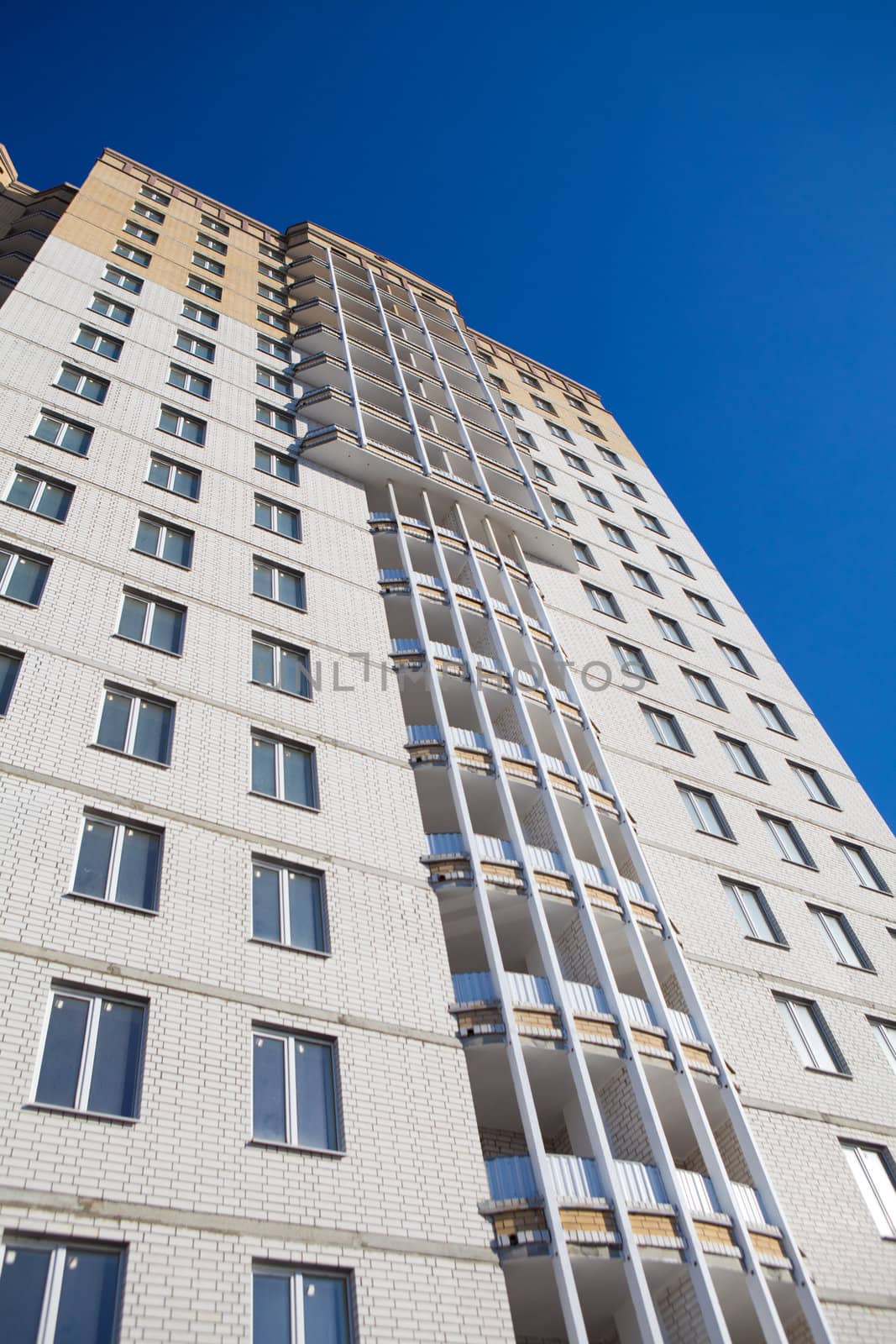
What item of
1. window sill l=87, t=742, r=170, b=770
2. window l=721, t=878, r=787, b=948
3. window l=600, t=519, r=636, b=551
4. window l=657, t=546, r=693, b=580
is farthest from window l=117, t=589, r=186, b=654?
window l=657, t=546, r=693, b=580

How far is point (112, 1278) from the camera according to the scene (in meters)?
9.69

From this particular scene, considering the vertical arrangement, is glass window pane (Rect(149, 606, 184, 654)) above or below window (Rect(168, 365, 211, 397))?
below

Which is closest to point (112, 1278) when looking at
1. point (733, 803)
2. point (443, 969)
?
point (443, 969)

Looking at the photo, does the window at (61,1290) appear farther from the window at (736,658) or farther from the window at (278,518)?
the window at (736,658)

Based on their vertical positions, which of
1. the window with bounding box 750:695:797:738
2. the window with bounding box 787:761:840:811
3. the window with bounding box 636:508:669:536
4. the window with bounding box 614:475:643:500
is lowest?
the window with bounding box 787:761:840:811

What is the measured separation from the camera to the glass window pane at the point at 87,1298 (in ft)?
30.0

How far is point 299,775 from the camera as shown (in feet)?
55.6

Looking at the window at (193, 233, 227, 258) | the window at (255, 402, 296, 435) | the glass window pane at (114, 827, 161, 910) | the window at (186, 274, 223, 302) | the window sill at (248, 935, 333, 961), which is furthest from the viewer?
the window at (193, 233, 227, 258)

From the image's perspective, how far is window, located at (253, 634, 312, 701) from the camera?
18.6 meters

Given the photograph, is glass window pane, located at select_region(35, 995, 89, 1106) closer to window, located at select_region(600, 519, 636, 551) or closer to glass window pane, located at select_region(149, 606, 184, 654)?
glass window pane, located at select_region(149, 606, 184, 654)

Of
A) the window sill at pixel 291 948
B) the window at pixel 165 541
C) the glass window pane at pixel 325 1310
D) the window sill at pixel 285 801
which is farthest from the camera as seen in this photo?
the window at pixel 165 541

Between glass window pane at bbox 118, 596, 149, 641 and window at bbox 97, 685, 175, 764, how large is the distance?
150 cm

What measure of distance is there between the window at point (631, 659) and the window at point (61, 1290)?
19.7 metres

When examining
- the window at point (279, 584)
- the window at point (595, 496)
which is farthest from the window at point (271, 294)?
the window at point (279, 584)
